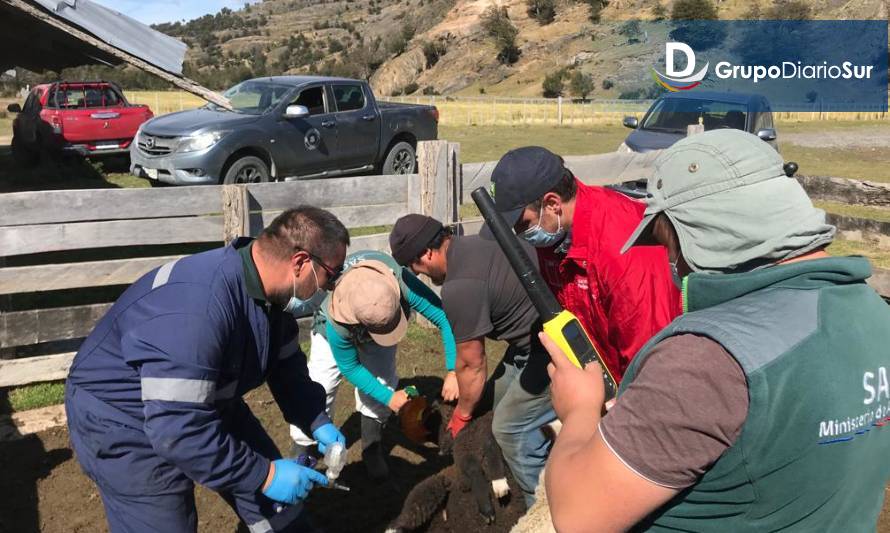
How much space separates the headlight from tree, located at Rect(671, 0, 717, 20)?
60.1 meters

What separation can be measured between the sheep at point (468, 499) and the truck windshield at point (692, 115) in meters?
9.06

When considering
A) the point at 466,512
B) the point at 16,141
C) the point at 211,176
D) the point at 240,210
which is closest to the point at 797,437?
the point at 466,512

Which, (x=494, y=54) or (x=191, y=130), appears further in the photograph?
(x=494, y=54)

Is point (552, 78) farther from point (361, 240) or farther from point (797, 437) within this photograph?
point (797, 437)

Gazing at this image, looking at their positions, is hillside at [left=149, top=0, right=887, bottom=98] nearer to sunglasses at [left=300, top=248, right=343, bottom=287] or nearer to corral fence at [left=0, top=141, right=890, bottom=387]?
corral fence at [left=0, top=141, right=890, bottom=387]

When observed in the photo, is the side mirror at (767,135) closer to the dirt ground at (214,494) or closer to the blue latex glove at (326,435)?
the dirt ground at (214,494)

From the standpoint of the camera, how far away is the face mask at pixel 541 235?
3282 millimetres

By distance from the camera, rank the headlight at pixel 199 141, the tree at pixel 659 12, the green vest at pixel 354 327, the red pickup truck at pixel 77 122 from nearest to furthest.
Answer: the green vest at pixel 354 327
the headlight at pixel 199 141
the red pickup truck at pixel 77 122
the tree at pixel 659 12

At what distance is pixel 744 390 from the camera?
1283mm

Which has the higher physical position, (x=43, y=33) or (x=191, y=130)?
(x=43, y=33)

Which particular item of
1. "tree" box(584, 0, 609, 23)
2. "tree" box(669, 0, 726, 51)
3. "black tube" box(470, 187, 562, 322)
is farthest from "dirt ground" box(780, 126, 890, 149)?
"tree" box(584, 0, 609, 23)

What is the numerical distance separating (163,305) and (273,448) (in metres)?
1.08

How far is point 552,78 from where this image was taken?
5422 cm

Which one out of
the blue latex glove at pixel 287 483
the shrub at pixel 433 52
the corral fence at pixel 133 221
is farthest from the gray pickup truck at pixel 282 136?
A: the shrub at pixel 433 52
